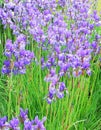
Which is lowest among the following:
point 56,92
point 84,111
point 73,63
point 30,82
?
point 84,111

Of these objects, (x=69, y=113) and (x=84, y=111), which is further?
(x=84, y=111)

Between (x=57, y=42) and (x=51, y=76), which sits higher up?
(x=57, y=42)

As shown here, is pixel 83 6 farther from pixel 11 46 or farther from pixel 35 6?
pixel 11 46

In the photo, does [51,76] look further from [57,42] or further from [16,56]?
[57,42]

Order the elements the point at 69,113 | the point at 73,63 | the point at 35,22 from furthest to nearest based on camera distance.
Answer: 1. the point at 35,22
2. the point at 69,113
3. the point at 73,63

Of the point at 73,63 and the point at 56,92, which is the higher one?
the point at 73,63

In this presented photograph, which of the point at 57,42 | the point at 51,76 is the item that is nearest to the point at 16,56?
the point at 51,76

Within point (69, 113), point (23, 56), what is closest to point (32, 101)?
point (69, 113)

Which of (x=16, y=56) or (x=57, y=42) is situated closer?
(x=16, y=56)
